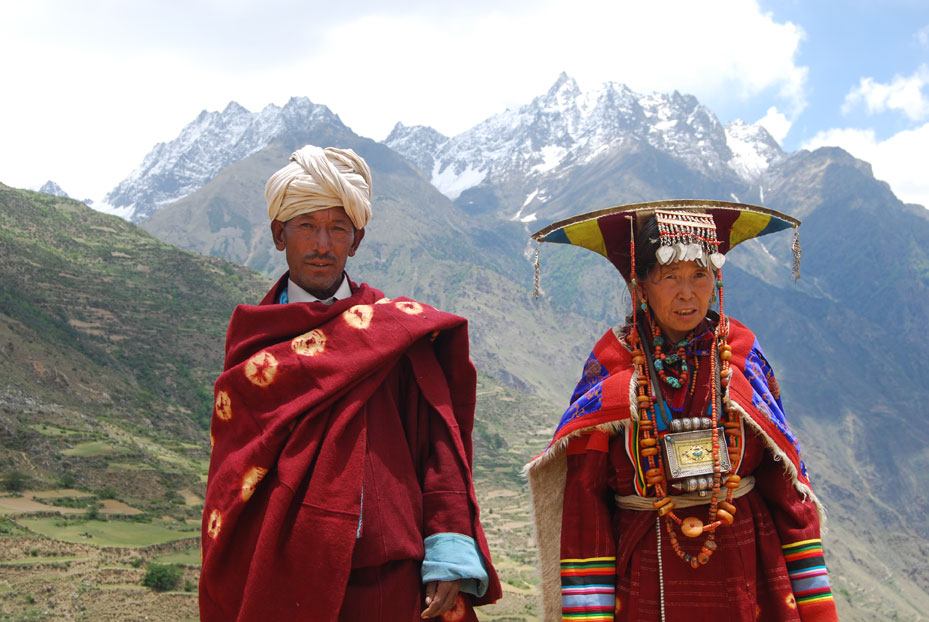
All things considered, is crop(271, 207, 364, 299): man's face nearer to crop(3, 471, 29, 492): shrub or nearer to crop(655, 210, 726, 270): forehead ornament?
crop(655, 210, 726, 270): forehead ornament

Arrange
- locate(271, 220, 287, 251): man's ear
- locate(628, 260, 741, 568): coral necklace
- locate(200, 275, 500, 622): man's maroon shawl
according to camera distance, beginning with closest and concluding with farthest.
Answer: locate(200, 275, 500, 622): man's maroon shawl < locate(628, 260, 741, 568): coral necklace < locate(271, 220, 287, 251): man's ear

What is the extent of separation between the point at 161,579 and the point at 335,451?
1824 cm

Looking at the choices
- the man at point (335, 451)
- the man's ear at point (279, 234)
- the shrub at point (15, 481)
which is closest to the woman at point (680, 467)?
the man at point (335, 451)

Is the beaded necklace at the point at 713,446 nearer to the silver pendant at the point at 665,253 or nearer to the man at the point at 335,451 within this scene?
the silver pendant at the point at 665,253

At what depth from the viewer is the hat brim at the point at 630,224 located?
3016 millimetres

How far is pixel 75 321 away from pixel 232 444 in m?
49.3

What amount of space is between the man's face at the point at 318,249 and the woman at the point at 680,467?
2.70ft

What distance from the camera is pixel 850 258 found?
174 meters

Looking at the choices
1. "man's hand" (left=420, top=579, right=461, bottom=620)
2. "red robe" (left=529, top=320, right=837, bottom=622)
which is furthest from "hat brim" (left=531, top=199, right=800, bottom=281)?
"man's hand" (left=420, top=579, right=461, bottom=620)

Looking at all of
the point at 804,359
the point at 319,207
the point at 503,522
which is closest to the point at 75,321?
the point at 503,522

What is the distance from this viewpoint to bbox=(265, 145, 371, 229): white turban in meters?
2.98

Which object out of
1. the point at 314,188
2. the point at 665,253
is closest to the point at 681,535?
the point at 665,253

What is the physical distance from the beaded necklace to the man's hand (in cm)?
80

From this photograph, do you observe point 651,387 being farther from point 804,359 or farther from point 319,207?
point 804,359
